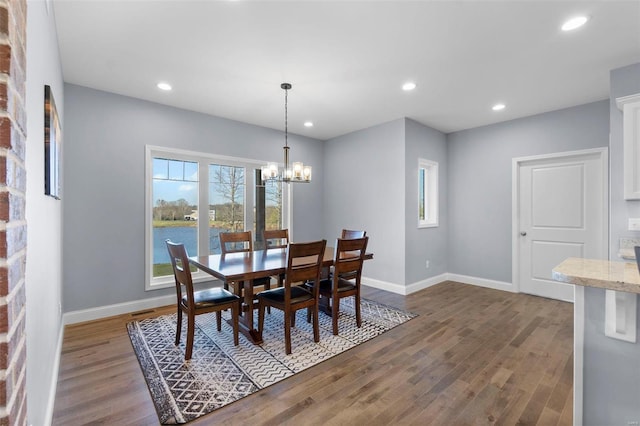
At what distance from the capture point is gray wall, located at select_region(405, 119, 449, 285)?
444 cm

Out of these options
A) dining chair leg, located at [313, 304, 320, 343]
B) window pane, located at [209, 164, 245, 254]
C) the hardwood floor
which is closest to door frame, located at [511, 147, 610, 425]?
the hardwood floor

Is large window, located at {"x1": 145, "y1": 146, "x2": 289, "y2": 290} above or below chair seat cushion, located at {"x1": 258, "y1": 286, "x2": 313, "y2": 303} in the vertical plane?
above

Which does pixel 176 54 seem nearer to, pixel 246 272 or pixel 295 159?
pixel 246 272

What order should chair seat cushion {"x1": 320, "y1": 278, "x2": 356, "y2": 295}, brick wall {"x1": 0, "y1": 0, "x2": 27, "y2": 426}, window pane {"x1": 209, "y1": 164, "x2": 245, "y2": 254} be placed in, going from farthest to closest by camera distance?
window pane {"x1": 209, "y1": 164, "x2": 245, "y2": 254} → chair seat cushion {"x1": 320, "y1": 278, "x2": 356, "y2": 295} → brick wall {"x1": 0, "y1": 0, "x2": 27, "y2": 426}

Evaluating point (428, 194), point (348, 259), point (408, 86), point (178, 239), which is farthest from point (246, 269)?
point (428, 194)

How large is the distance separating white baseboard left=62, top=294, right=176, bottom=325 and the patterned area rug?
0.47 metres

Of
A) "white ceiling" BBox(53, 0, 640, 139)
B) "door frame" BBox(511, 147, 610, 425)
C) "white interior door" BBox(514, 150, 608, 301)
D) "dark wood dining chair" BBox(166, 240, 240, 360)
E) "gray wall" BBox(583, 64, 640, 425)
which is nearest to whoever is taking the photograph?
"gray wall" BBox(583, 64, 640, 425)

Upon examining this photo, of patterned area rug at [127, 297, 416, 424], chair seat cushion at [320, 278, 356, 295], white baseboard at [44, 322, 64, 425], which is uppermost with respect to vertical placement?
chair seat cushion at [320, 278, 356, 295]

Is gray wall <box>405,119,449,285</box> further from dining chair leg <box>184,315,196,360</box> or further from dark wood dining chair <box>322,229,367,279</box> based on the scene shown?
dining chair leg <box>184,315,196,360</box>

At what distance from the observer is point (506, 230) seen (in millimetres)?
4520

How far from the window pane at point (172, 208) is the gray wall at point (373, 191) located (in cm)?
248

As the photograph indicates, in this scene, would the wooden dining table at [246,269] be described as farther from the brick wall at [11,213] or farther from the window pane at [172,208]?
the brick wall at [11,213]

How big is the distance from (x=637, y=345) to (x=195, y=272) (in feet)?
14.2

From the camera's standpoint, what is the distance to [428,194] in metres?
5.13
